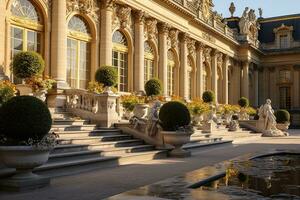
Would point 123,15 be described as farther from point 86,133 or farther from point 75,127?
point 86,133

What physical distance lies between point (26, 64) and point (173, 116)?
5.21 m

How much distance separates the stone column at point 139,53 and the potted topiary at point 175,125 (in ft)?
35.4

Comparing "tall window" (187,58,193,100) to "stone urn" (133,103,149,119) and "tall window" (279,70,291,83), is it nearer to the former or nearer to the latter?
"stone urn" (133,103,149,119)

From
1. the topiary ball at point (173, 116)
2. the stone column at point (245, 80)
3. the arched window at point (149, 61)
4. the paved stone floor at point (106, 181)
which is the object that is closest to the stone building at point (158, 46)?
the arched window at point (149, 61)

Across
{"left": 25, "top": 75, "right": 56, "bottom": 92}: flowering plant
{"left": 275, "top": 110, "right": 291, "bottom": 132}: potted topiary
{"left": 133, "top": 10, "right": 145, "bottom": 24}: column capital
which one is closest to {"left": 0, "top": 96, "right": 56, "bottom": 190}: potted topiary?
{"left": 25, "top": 75, "right": 56, "bottom": 92}: flowering plant

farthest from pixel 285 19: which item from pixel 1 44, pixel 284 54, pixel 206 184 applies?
pixel 206 184

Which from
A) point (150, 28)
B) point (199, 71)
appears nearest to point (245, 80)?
point (199, 71)

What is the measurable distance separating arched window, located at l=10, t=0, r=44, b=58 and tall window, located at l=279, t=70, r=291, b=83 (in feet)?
137

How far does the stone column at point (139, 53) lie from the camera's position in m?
26.2

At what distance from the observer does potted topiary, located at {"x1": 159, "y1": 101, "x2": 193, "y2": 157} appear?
15180 mm

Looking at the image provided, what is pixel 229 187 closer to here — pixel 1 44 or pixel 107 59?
pixel 1 44

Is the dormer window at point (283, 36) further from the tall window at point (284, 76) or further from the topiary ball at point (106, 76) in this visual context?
the topiary ball at point (106, 76)

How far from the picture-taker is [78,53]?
863 inches

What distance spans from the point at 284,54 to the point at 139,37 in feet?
108
